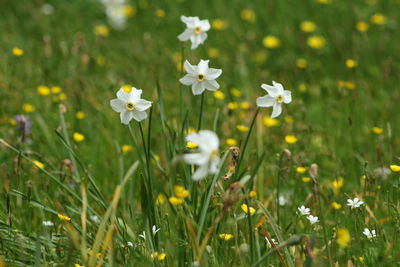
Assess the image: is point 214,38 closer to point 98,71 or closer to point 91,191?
point 98,71

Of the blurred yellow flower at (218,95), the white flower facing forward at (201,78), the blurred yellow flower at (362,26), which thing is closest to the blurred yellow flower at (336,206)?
the white flower facing forward at (201,78)

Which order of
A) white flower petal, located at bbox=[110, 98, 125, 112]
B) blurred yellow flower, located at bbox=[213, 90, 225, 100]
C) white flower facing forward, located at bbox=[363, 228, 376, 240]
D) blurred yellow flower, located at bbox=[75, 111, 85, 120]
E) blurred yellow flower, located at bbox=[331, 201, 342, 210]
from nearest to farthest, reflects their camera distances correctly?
white flower petal, located at bbox=[110, 98, 125, 112] → white flower facing forward, located at bbox=[363, 228, 376, 240] → blurred yellow flower, located at bbox=[331, 201, 342, 210] → blurred yellow flower, located at bbox=[75, 111, 85, 120] → blurred yellow flower, located at bbox=[213, 90, 225, 100]

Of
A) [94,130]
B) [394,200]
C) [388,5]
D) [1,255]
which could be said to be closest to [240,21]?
[388,5]

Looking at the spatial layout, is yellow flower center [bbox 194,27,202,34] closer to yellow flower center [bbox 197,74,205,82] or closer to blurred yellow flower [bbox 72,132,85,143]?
yellow flower center [bbox 197,74,205,82]

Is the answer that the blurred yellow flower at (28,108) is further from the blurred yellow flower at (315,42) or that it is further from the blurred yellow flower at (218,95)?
the blurred yellow flower at (315,42)

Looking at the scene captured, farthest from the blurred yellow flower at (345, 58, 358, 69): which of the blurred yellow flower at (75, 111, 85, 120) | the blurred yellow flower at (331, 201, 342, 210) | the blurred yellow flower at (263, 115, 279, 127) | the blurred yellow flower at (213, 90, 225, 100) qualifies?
the blurred yellow flower at (75, 111, 85, 120)

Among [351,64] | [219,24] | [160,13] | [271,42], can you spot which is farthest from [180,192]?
[160,13]

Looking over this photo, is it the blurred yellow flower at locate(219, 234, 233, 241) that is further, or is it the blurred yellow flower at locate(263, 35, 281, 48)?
the blurred yellow flower at locate(263, 35, 281, 48)

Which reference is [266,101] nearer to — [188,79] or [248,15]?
[188,79]
